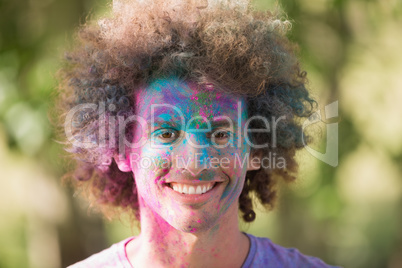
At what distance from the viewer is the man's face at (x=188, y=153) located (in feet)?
7.82

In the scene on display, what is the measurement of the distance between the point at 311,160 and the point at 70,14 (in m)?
2.74

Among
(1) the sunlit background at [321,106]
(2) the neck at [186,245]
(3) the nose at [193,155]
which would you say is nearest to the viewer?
(3) the nose at [193,155]

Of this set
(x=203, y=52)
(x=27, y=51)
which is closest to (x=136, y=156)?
(x=203, y=52)

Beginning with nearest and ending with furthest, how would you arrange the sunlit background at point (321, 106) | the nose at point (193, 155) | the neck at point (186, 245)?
the nose at point (193, 155) → the neck at point (186, 245) → the sunlit background at point (321, 106)

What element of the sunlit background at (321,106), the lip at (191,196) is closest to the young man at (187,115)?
the lip at (191,196)

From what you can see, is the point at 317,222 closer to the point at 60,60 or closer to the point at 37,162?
the point at 37,162

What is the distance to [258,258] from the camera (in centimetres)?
275

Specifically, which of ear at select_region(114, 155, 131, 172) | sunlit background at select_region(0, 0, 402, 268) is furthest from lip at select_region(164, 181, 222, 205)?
sunlit background at select_region(0, 0, 402, 268)

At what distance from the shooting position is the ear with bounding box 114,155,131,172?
2.67 metres

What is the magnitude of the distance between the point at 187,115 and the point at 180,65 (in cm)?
23

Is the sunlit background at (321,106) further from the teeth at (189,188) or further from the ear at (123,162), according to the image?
the teeth at (189,188)

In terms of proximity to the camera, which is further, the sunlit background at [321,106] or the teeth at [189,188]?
the sunlit background at [321,106]

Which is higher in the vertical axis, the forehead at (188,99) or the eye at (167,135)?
the forehead at (188,99)

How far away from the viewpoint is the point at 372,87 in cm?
509
